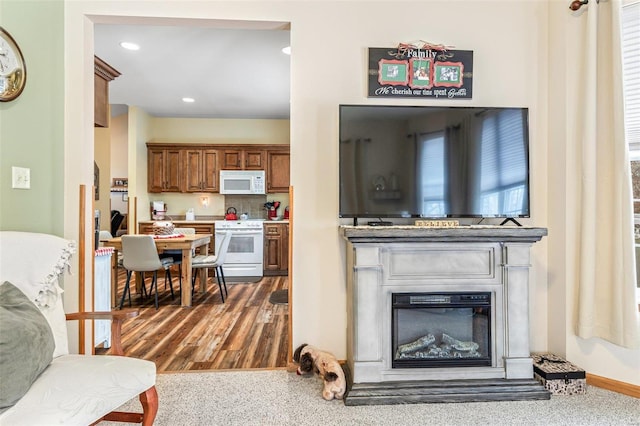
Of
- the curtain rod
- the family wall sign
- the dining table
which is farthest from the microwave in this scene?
the curtain rod

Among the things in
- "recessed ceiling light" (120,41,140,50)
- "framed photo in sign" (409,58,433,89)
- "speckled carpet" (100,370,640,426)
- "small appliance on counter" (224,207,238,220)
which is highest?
"recessed ceiling light" (120,41,140,50)

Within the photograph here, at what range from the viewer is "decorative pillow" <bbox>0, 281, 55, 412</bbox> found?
4.00ft

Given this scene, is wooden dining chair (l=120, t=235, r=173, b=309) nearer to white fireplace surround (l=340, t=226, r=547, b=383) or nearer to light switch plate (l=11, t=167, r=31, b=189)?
light switch plate (l=11, t=167, r=31, b=189)

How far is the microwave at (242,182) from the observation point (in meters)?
6.20

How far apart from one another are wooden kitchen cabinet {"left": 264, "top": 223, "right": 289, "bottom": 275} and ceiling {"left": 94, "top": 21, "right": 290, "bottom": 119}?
2014 millimetres

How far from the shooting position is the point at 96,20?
2.40 meters

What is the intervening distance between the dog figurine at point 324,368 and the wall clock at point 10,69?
224 centimetres

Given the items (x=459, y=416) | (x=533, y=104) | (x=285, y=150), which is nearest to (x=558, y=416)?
(x=459, y=416)

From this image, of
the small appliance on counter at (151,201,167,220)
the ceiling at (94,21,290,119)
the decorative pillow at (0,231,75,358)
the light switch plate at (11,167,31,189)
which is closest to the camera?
the decorative pillow at (0,231,75,358)

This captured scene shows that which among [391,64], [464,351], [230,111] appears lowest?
[464,351]

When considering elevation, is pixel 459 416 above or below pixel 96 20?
below

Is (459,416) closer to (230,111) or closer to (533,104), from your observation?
(533,104)

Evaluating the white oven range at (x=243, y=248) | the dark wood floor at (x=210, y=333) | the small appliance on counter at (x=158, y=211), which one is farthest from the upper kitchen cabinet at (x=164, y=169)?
the dark wood floor at (x=210, y=333)

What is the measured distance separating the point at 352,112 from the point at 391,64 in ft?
1.58
